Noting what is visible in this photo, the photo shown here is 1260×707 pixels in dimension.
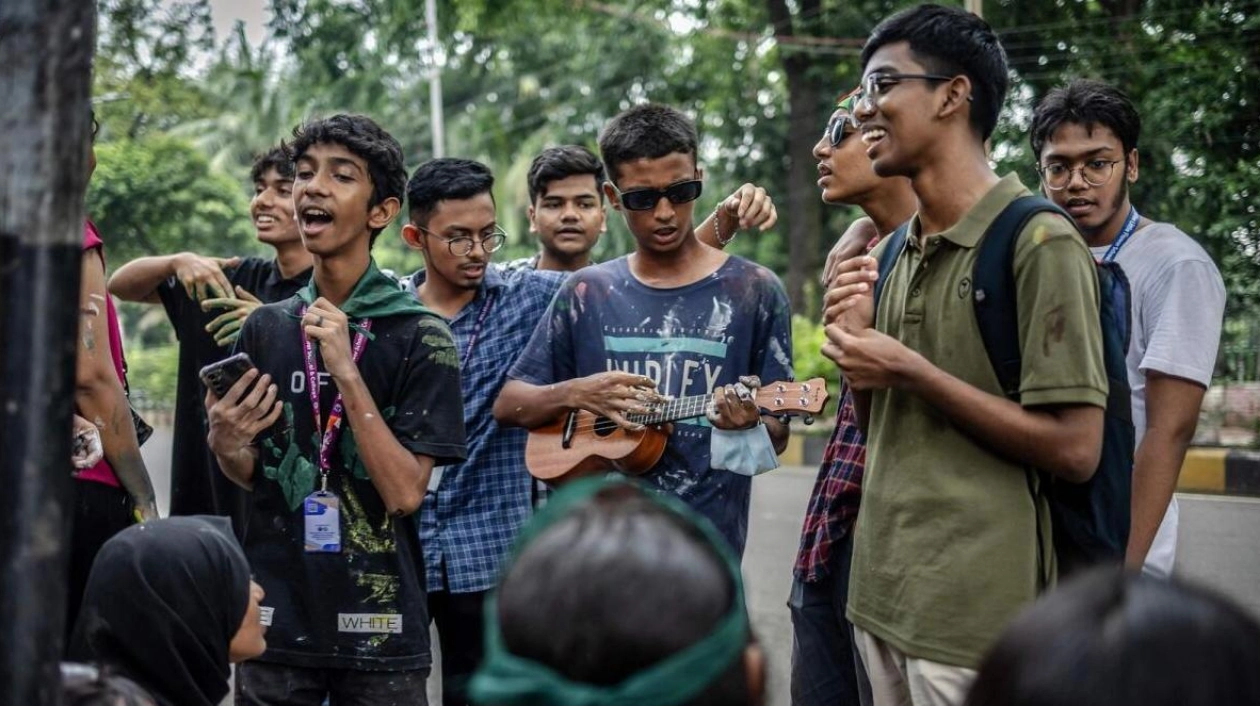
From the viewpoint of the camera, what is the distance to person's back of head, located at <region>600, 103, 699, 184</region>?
4.01 meters

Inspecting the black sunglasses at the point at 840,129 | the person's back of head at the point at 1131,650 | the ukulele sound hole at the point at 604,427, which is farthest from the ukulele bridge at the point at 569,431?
the person's back of head at the point at 1131,650

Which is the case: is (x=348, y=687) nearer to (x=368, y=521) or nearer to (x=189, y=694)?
(x=368, y=521)

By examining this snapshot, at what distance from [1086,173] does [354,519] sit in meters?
2.23

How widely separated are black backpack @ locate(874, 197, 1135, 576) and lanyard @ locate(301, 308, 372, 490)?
1653mm

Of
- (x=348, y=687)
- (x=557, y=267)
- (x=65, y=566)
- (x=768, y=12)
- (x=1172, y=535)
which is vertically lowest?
(x=348, y=687)

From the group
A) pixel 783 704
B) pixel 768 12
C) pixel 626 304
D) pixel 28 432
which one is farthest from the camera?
pixel 768 12

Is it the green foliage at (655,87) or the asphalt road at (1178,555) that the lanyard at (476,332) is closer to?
the asphalt road at (1178,555)

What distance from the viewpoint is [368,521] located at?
351 cm

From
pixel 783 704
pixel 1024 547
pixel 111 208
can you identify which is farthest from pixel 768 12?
pixel 1024 547

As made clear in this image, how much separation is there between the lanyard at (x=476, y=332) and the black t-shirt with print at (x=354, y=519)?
2.80 ft

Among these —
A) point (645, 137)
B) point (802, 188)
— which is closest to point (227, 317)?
point (645, 137)

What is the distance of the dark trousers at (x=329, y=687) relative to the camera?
3.47m

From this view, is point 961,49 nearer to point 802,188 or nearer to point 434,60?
point 802,188

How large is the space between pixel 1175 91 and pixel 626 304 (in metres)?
8.74
